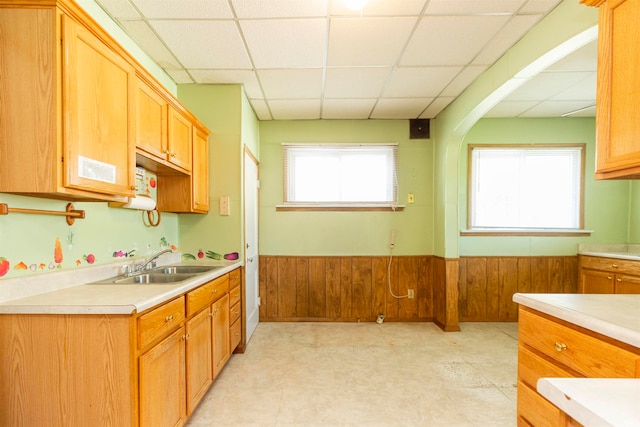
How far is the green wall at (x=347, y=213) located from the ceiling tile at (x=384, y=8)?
1999mm

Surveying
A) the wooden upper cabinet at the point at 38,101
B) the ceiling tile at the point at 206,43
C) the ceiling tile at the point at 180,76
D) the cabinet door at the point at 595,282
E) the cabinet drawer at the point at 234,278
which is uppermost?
the ceiling tile at the point at 206,43

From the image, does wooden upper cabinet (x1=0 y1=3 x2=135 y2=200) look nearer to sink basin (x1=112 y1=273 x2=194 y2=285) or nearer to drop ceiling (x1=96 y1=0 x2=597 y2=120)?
drop ceiling (x1=96 y1=0 x2=597 y2=120)

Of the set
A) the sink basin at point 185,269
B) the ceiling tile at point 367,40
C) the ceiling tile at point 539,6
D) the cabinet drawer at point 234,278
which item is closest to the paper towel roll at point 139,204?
the sink basin at point 185,269

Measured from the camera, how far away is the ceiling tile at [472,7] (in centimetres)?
188

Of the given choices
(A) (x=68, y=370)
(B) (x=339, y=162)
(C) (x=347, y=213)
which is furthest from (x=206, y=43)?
(C) (x=347, y=213)

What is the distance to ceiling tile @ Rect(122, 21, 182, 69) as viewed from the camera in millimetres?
2107

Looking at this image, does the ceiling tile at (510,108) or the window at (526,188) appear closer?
the ceiling tile at (510,108)

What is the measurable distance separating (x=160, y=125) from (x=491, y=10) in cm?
234

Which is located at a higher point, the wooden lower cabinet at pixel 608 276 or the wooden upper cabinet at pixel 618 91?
the wooden upper cabinet at pixel 618 91

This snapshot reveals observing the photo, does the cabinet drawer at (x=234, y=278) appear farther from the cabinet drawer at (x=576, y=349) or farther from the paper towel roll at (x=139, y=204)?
the cabinet drawer at (x=576, y=349)

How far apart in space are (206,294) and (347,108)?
2.59 metres

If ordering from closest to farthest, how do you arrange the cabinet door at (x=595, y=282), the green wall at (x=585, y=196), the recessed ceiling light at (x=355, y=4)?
1. the recessed ceiling light at (x=355, y=4)
2. the cabinet door at (x=595, y=282)
3. the green wall at (x=585, y=196)

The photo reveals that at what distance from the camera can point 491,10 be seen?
1.96 m

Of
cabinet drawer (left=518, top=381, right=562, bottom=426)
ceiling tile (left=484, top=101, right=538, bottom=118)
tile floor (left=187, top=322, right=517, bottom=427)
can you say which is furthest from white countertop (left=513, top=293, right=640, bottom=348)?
ceiling tile (left=484, top=101, right=538, bottom=118)
